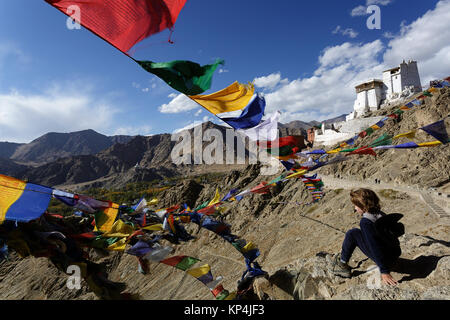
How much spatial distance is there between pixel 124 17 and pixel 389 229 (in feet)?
15.8

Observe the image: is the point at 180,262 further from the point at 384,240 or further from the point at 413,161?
the point at 413,161

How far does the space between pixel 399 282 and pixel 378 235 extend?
94 cm

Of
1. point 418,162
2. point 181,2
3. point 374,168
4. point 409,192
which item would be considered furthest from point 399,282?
point 374,168

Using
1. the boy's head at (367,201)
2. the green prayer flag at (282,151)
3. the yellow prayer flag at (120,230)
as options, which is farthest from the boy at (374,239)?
the yellow prayer flag at (120,230)

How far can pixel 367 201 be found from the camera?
10.8 ft

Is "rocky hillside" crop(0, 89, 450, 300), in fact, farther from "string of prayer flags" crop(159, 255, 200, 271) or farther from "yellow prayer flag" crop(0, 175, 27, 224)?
"yellow prayer flag" crop(0, 175, 27, 224)

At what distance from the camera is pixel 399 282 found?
3.44 meters

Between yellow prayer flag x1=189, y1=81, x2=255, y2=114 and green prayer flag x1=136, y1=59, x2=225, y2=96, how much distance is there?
9.9 inches

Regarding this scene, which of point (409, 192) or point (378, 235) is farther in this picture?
point (409, 192)

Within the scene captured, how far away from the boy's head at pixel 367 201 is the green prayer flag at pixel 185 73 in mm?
2945

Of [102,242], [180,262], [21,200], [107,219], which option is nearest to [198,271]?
[180,262]

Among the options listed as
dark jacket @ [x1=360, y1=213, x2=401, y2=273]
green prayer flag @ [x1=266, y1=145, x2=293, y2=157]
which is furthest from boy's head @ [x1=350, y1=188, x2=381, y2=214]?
green prayer flag @ [x1=266, y1=145, x2=293, y2=157]

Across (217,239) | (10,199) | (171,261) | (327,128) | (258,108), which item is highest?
(327,128)
